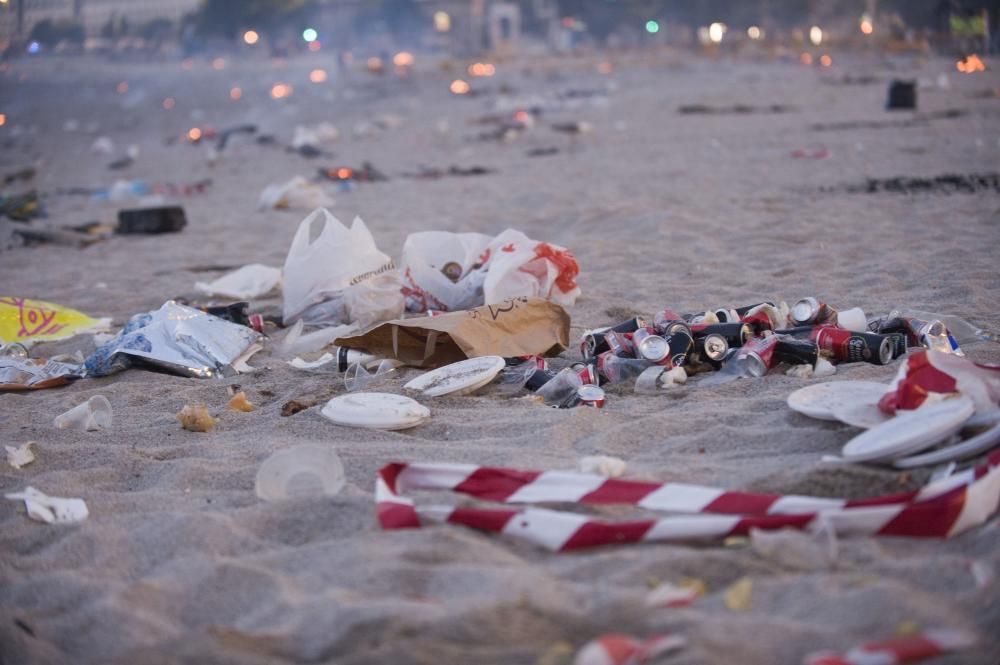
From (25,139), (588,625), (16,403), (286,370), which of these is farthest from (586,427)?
(25,139)

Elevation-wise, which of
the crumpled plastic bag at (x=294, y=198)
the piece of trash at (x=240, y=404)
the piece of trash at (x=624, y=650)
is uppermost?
the crumpled plastic bag at (x=294, y=198)

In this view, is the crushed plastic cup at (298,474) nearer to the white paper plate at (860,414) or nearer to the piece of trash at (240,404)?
the piece of trash at (240,404)

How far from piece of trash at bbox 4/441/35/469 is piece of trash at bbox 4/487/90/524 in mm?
352

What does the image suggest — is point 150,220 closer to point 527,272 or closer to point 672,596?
point 527,272

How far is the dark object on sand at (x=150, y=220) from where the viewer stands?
8.48 meters

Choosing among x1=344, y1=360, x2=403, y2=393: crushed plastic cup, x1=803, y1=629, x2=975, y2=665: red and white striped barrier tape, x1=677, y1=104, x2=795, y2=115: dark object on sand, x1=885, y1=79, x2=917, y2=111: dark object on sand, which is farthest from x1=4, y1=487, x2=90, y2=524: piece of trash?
x1=677, y1=104, x2=795, y2=115: dark object on sand

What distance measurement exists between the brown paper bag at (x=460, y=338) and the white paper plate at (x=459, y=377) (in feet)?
0.49

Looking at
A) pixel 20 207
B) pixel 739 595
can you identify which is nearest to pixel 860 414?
pixel 739 595

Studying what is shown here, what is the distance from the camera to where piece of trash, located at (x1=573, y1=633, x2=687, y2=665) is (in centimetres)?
164

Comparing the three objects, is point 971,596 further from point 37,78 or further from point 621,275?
point 37,78

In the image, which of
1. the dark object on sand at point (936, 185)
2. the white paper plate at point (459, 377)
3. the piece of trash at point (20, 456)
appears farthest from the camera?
the dark object on sand at point (936, 185)

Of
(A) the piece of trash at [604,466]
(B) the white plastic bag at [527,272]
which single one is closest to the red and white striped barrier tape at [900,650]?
(A) the piece of trash at [604,466]

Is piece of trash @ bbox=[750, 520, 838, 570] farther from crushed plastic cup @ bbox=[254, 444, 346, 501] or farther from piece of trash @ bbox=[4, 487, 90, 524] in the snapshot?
piece of trash @ bbox=[4, 487, 90, 524]

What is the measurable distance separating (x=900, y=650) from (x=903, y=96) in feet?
51.1
